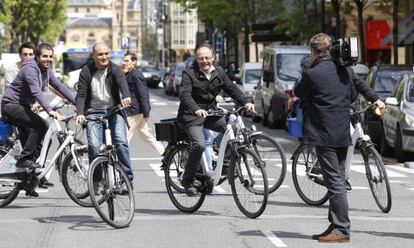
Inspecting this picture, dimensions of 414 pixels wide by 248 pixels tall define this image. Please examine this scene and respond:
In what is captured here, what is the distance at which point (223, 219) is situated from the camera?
11.4 m

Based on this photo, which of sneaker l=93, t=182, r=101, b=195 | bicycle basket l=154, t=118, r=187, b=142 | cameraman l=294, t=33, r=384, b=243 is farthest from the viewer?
bicycle basket l=154, t=118, r=187, b=142

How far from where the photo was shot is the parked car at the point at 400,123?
61.1 ft

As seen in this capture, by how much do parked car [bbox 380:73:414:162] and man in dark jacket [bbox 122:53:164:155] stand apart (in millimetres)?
3764

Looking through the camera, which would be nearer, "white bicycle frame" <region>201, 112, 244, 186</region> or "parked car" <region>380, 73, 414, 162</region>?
"white bicycle frame" <region>201, 112, 244, 186</region>

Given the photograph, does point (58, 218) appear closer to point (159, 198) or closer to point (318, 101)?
point (159, 198)

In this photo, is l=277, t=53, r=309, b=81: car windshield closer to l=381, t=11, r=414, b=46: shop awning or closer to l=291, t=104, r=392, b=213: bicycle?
l=381, t=11, r=414, b=46: shop awning

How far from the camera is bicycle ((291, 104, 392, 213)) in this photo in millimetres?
11625

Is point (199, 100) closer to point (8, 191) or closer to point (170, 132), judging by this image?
point (170, 132)

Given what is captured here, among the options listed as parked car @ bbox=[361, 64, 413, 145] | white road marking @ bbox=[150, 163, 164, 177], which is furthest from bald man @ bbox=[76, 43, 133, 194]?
parked car @ bbox=[361, 64, 413, 145]

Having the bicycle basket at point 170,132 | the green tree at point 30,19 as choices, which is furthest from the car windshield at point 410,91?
the green tree at point 30,19

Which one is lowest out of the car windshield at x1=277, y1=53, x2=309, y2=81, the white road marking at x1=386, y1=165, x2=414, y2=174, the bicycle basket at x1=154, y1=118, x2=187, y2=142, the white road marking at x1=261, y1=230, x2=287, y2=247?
the white road marking at x1=386, y1=165, x2=414, y2=174

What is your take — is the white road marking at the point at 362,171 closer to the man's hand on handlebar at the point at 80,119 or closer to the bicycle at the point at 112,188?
the man's hand on handlebar at the point at 80,119

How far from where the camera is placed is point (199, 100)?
12.1 m

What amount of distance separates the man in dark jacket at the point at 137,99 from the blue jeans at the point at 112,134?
11.2ft
